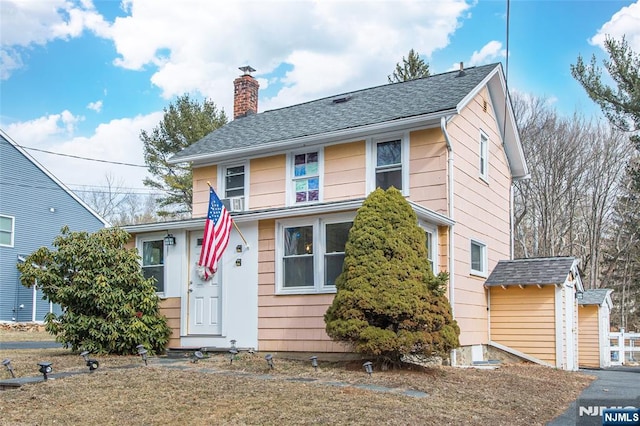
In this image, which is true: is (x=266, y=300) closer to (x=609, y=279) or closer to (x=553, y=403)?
(x=553, y=403)

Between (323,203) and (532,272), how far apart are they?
587 centimetres

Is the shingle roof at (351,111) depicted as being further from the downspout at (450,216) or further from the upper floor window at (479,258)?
the upper floor window at (479,258)

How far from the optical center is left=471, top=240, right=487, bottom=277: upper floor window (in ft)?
46.8

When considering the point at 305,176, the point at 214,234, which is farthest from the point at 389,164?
the point at 214,234

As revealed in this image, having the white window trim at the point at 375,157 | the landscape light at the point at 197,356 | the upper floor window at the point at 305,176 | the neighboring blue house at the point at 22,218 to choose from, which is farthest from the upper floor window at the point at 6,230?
the white window trim at the point at 375,157

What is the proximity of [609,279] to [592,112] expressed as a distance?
31.2 feet

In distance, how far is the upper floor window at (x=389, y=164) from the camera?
12.9m

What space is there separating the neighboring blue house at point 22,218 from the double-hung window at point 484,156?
61.8ft

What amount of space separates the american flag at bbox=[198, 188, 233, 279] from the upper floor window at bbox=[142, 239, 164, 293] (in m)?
1.94

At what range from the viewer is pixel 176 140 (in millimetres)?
32125

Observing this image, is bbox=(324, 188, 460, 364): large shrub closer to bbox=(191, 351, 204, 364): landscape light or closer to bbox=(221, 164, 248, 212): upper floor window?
bbox=(191, 351, 204, 364): landscape light

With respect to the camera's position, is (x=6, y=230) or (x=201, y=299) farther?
(x=6, y=230)

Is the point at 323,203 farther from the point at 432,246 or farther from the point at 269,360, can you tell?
the point at 269,360

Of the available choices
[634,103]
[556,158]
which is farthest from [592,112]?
[634,103]
